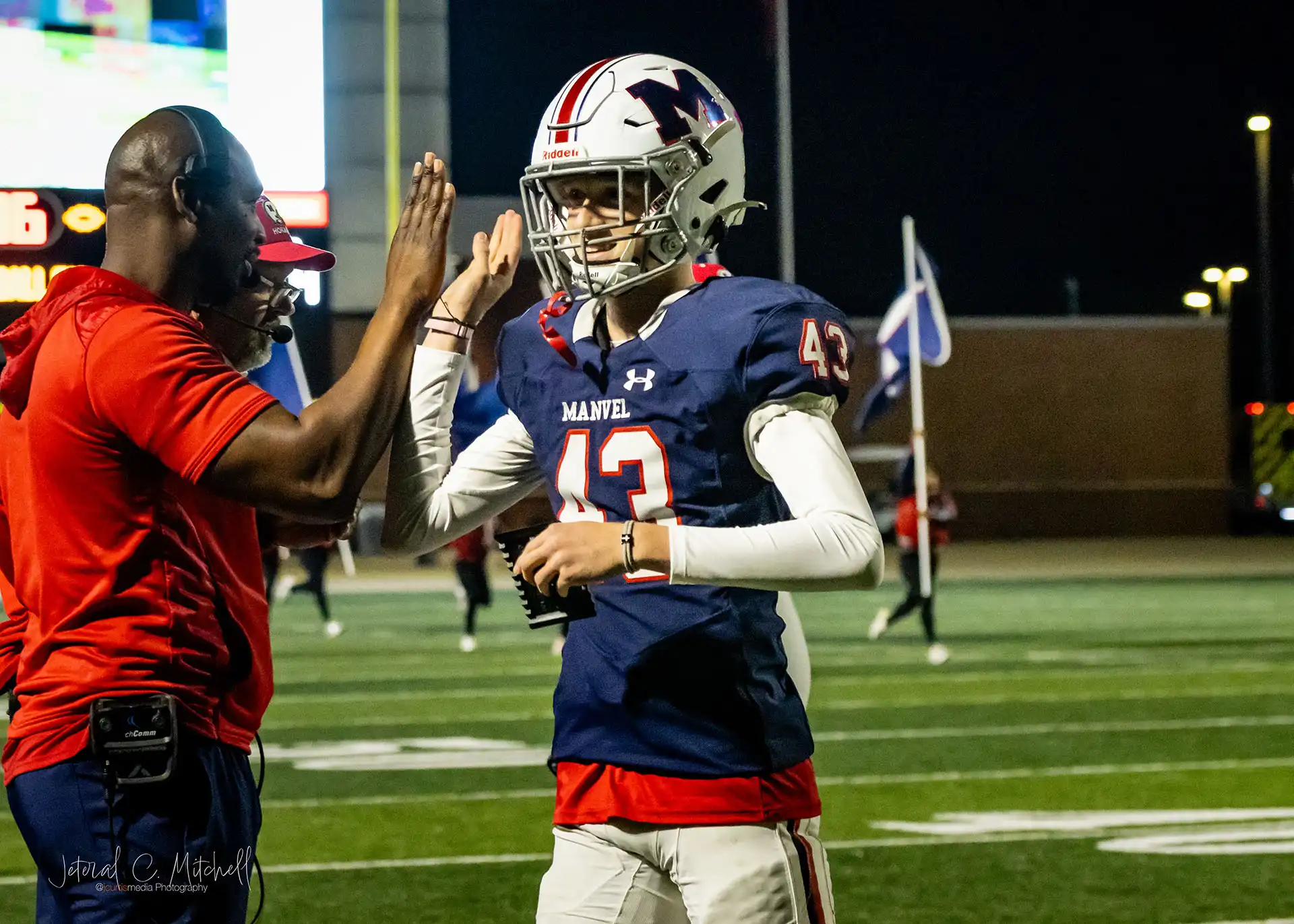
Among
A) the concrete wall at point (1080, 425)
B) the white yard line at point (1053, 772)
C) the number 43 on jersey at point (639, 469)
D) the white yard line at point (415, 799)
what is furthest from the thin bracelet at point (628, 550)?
the concrete wall at point (1080, 425)

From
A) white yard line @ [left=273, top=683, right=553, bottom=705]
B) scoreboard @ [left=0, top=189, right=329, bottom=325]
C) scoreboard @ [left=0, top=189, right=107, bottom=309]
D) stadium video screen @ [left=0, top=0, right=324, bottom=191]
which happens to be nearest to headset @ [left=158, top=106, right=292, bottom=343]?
white yard line @ [left=273, top=683, right=553, bottom=705]

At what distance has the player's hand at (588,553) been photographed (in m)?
2.43

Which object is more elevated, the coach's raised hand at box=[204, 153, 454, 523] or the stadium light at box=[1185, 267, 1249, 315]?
the stadium light at box=[1185, 267, 1249, 315]

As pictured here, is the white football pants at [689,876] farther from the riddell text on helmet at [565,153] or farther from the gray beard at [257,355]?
the riddell text on helmet at [565,153]

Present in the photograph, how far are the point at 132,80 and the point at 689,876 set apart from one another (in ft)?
32.6

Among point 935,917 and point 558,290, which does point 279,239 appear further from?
point 935,917

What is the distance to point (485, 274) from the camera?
286 cm

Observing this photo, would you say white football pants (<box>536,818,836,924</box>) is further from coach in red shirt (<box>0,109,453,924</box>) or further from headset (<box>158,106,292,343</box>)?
headset (<box>158,106,292,343</box>)

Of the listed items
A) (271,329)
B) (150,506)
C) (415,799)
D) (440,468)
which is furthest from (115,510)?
(415,799)

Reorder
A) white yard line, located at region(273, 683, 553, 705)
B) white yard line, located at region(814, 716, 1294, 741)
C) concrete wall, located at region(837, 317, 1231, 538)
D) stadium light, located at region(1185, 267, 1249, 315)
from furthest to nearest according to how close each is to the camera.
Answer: stadium light, located at region(1185, 267, 1249, 315)
concrete wall, located at region(837, 317, 1231, 538)
white yard line, located at region(273, 683, 553, 705)
white yard line, located at region(814, 716, 1294, 741)

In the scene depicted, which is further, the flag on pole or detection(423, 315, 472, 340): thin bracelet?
the flag on pole

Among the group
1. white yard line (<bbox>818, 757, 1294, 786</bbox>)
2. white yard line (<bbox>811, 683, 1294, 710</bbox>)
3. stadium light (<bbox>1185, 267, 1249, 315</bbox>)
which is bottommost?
white yard line (<bbox>811, 683, 1294, 710</bbox>)

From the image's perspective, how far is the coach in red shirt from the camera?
2.40 meters
